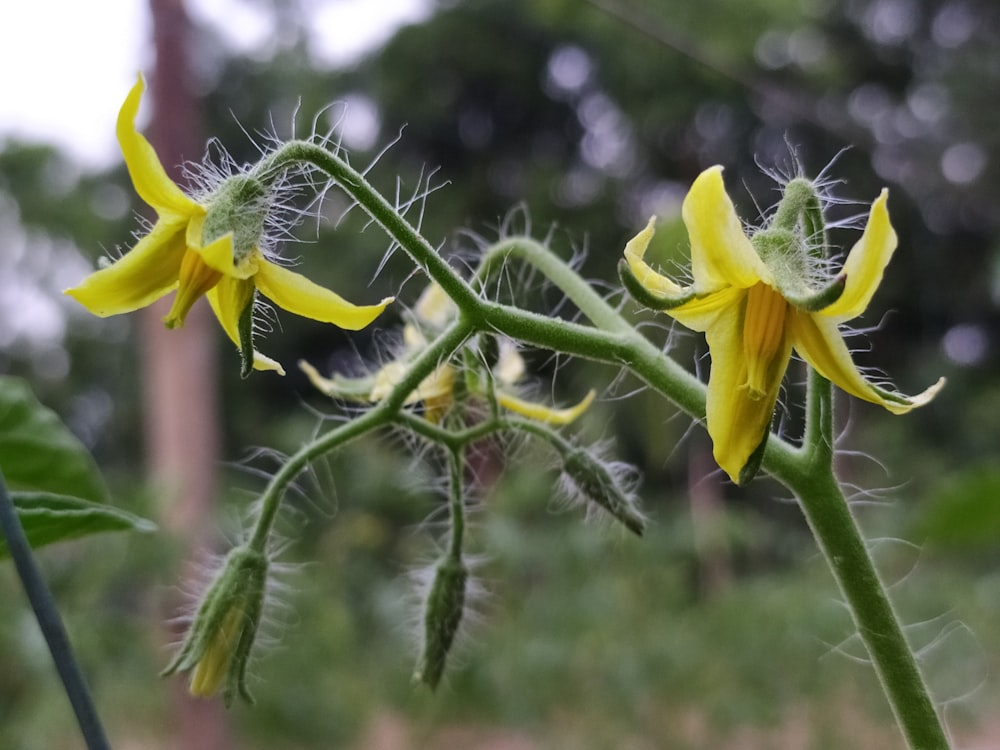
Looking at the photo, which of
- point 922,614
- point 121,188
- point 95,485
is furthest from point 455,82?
point 95,485

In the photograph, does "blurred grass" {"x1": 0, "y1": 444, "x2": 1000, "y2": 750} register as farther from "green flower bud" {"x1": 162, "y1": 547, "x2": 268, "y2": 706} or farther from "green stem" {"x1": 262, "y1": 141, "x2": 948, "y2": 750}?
"green stem" {"x1": 262, "y1": 141, "x2": 948, "y2": 750}

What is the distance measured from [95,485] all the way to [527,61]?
559 centimetres

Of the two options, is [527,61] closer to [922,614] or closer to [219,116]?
[219,116]

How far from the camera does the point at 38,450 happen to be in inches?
19.9

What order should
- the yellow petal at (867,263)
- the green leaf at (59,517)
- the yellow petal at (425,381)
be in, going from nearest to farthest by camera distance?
the yellow petal at (867,263)
the green leaf at (59,517)
the yellow petal at (425,381)

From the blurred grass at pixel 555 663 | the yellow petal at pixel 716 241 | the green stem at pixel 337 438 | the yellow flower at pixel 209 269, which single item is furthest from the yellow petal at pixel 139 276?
the blurred grass at pixel 555 663

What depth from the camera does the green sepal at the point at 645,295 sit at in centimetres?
32

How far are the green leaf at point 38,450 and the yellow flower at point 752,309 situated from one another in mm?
343

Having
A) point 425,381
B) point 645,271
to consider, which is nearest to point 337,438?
point 425,381

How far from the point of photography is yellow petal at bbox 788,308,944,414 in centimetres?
34

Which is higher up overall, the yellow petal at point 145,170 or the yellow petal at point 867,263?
the yellow petal at point 145,170

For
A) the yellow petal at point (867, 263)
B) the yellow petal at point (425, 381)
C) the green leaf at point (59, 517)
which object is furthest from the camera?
the yellow petal at point (425, 381)

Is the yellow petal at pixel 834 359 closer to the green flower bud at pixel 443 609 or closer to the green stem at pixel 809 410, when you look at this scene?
the green stem at pixel 809 410

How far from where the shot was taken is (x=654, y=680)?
2016mm
